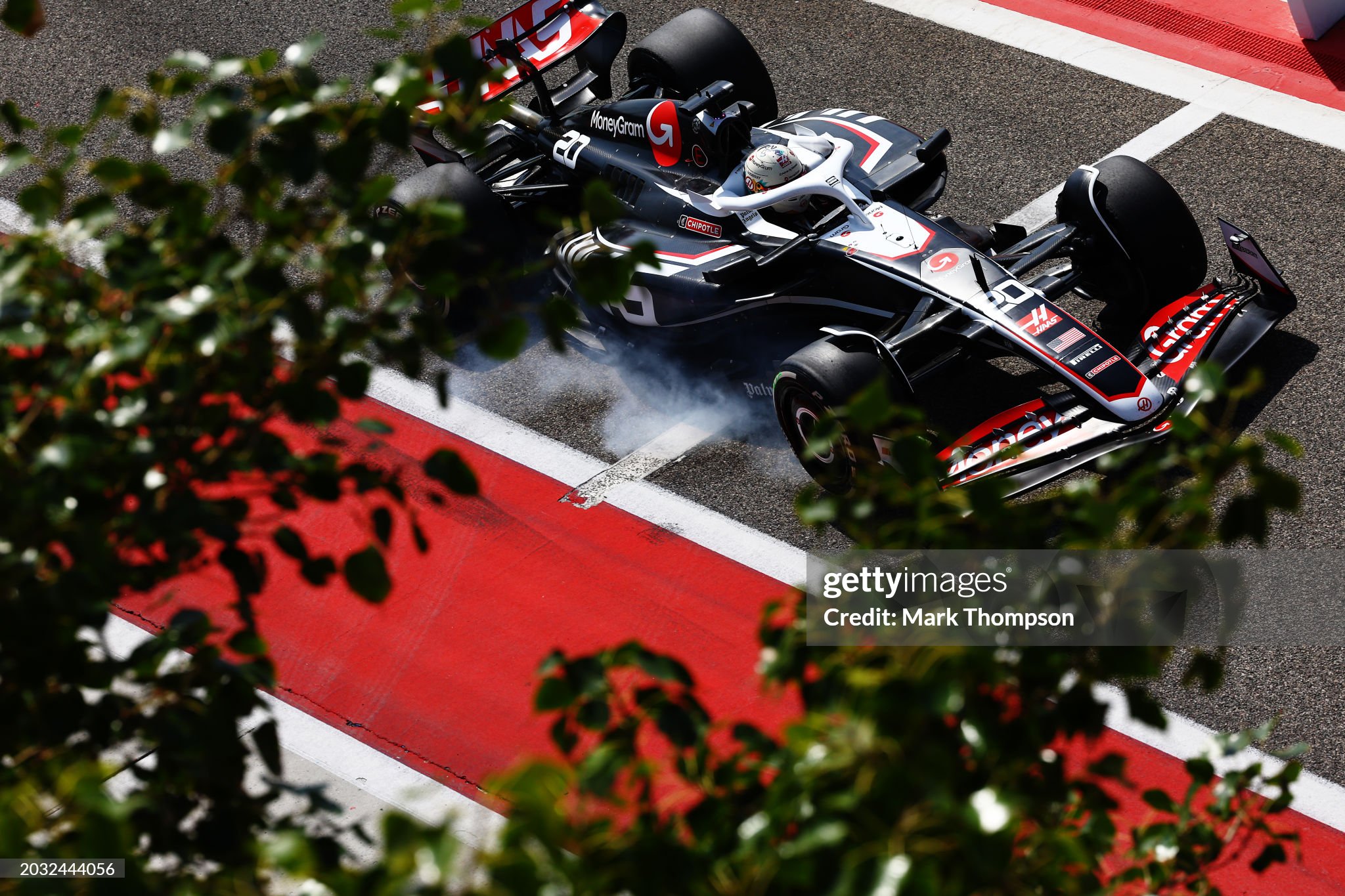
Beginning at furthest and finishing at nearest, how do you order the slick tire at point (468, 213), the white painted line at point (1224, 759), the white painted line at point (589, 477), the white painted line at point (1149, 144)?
1. the white painted line at point (1149, 144)
2. the slick tire at point (468, 213)
3. the white painted line at point (589, 477)
4. the white painted line at point (1224, 759)

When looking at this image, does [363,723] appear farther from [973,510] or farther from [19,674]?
[973,510]

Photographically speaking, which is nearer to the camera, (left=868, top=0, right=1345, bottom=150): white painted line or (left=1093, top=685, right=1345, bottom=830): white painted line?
(left=1093, top=685, right=1345, bottom=830): white painted line

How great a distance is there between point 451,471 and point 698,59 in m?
6.33

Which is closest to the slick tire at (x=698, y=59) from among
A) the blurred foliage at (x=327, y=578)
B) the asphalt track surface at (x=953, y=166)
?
the asphalt track surface at (x=953, y=166)

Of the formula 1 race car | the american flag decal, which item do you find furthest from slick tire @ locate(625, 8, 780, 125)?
the american flag decal

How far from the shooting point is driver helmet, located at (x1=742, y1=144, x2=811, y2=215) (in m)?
6.43

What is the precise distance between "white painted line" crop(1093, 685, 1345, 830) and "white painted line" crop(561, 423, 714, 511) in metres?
2.38

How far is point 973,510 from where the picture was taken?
1752mm

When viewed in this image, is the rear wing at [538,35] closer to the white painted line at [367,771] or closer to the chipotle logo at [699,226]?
the chipotle logo at [699,226]

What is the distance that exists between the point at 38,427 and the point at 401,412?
532cm

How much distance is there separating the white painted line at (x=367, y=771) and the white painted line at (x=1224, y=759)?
7.92 feet

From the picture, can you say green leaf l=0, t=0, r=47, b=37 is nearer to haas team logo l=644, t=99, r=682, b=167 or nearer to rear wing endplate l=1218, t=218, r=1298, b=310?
haas team logo l=644, t=99, r=682, b=167

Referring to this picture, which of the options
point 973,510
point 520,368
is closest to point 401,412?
point 520,368

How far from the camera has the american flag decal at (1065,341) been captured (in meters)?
5.74
